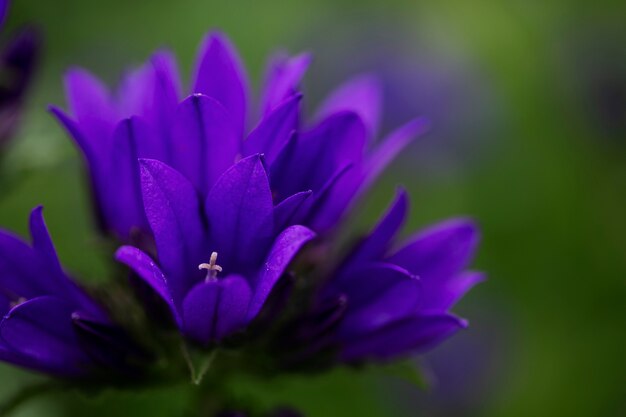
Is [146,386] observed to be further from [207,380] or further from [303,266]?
[303,266]

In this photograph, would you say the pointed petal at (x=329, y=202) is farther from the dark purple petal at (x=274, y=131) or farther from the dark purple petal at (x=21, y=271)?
the dark purple petal at (x=21, y=271)

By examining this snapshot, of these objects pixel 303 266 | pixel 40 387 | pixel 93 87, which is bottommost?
pixel 40 387

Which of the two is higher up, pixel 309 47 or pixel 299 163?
pixel 299 163

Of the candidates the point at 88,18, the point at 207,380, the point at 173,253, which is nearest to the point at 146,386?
the point at 207,380

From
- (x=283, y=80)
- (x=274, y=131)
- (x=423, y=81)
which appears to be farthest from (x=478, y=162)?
(x=274, y=131)

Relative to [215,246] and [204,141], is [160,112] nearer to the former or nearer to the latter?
[204,141]

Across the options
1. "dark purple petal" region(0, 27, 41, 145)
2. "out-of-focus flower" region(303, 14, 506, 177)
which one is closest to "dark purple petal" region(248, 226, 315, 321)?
"dark purple petal" region(0, 27, 41, 145)
